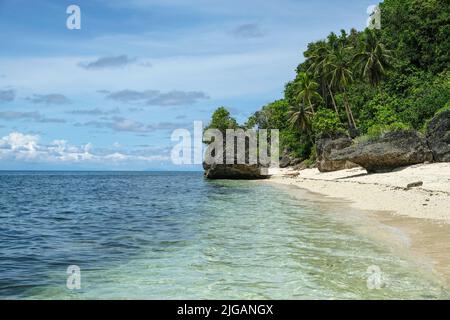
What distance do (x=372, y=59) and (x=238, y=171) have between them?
24.0m

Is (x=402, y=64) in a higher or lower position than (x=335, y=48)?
lower

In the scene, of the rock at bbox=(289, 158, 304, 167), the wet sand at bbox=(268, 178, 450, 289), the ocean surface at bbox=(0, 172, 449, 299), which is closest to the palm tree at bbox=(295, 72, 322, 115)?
the rock at bbox=(289, 158, 304, 167)

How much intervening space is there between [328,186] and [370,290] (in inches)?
1110

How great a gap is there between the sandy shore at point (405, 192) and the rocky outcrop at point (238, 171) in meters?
19.8

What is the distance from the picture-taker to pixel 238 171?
57156 millimetres

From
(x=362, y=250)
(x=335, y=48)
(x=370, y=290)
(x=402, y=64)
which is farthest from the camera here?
(x=335, y=48)

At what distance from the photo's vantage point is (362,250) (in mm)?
11258

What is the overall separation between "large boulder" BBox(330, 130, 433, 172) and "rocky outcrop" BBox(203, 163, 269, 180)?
21865 mm

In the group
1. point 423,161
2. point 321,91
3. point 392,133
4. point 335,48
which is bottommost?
point 423,161

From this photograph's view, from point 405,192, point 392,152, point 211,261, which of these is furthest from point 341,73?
point 211,261

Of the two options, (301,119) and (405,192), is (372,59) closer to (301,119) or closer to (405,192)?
(301,119)

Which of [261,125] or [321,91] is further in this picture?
[261,125]
